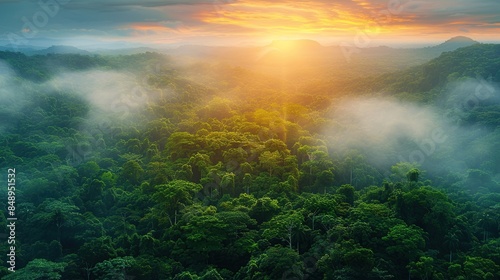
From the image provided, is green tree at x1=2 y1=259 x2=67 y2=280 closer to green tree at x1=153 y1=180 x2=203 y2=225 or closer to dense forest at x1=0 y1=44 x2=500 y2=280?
dense forest at x1=0 y1=44 x2=500 y2=280

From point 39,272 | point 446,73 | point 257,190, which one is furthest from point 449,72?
point 39,272

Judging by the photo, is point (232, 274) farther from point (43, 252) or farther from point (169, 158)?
point (169, 158)

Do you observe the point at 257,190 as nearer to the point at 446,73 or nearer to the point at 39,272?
the point at 39,272

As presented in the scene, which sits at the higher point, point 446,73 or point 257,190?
point 446,73

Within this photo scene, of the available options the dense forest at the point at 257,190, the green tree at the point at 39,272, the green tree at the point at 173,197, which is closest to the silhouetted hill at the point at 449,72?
the dense forest at the point at 257,190

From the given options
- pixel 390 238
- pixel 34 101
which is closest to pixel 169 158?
pixel 390 238

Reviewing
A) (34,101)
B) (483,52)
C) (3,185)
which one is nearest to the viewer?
(3,185)

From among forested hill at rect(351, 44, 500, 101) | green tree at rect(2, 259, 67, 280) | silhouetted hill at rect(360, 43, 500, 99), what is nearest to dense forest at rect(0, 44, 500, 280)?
green tree at rect(2, 259, 67, 280)

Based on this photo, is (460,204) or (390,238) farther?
(460,204)
